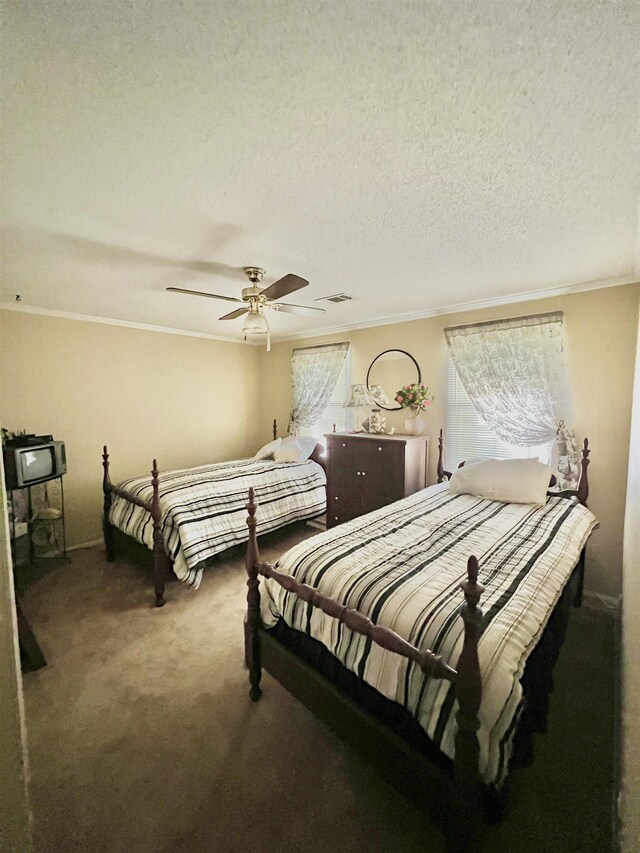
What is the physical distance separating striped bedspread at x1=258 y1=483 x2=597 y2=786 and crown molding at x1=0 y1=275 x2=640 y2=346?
1717mm

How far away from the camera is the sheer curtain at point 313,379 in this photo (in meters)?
4.43

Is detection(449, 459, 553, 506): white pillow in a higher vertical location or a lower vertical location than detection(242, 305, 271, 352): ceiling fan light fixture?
lower

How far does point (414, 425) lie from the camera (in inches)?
143

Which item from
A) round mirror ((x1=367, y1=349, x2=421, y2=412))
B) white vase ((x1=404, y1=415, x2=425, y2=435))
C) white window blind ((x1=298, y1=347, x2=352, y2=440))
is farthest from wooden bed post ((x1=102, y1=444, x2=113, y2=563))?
white vase ((x1=404, y1=415, x2=425, y2=435))

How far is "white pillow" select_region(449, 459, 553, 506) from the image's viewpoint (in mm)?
2639

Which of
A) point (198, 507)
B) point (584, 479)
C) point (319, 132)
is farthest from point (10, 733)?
point (584, 479)

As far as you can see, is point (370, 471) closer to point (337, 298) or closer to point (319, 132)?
point (337, 298)

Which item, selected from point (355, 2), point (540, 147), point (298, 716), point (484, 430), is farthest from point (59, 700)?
point (484, 430)

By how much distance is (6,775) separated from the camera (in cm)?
53

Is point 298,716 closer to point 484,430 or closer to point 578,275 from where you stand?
point 484,430

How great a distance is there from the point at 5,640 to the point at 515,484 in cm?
287

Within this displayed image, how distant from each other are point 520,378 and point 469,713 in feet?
8.58

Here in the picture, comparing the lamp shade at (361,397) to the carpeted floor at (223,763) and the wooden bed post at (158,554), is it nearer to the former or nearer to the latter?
the wooden bed post at (158,554)

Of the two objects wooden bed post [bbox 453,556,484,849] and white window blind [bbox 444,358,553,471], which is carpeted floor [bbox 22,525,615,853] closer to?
wooden bed post [bbox 453,556,484,849]
